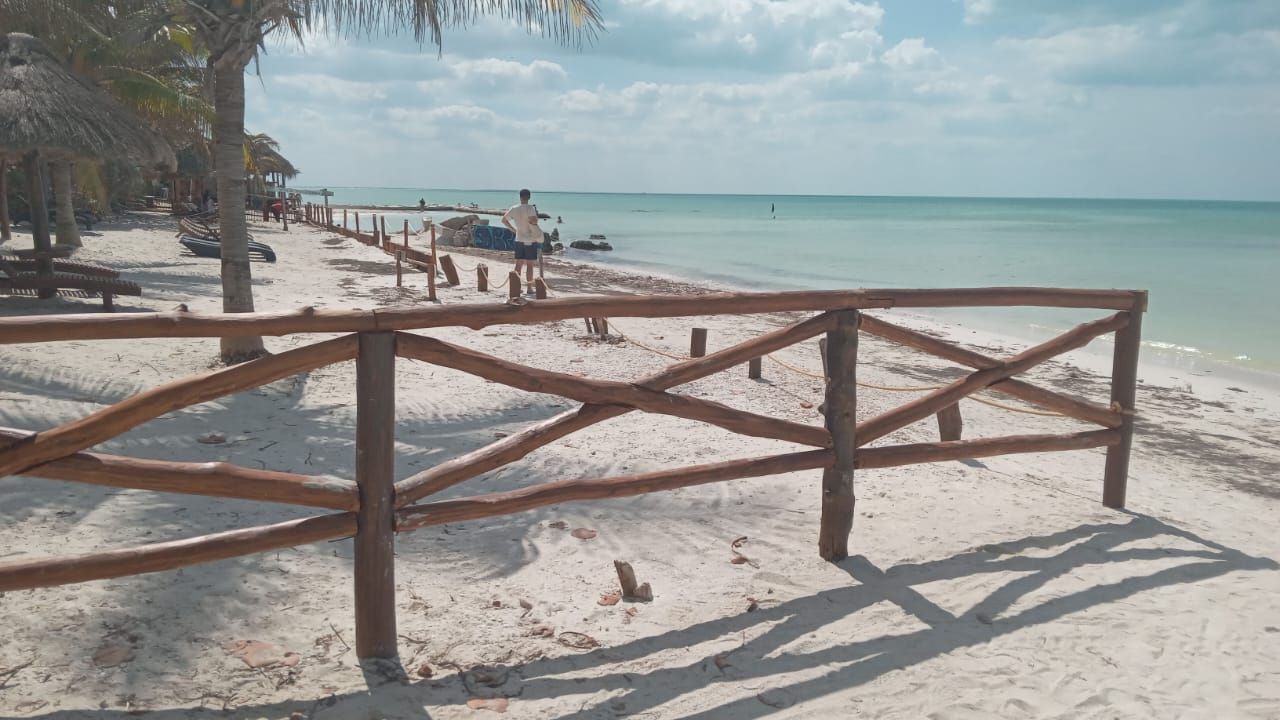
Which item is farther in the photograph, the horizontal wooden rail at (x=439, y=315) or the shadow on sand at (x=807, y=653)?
the shadow on sand at (x=807, y=653)

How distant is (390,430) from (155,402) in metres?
0.74

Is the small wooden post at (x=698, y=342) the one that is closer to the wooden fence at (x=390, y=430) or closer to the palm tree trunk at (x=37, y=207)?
the wooden fence at (x=390, y=430)

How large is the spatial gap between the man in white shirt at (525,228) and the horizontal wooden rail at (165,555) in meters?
10.0

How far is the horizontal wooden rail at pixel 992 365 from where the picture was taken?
13.3ft

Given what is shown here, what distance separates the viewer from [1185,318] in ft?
57.7

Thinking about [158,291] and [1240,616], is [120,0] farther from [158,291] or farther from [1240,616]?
[1240,616]

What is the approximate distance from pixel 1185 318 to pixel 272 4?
18033mm

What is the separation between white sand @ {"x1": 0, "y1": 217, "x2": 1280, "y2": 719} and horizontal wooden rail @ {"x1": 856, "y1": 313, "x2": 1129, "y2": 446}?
0.64 m

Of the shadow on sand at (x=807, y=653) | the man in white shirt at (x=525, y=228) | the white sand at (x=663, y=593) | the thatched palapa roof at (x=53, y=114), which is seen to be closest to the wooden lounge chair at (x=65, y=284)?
the thatched palapa roof at (x=53, y=114)

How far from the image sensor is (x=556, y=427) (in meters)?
3.35

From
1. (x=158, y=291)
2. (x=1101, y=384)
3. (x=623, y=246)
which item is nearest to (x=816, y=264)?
(x=623, y=246)

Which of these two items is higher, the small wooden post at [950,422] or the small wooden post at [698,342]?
the small wooden post at [698,342]

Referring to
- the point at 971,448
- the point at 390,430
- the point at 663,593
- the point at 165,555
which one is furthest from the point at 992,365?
the point at 165,555

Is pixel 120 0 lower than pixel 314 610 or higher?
higher
